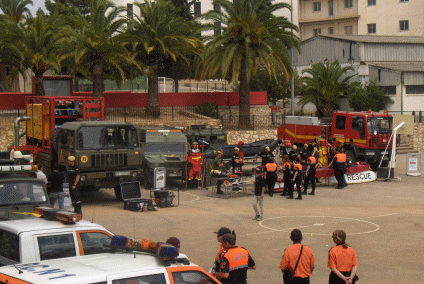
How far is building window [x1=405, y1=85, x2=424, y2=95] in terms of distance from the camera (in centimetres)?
4315

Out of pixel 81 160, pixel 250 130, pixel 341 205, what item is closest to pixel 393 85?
pixel 250 130

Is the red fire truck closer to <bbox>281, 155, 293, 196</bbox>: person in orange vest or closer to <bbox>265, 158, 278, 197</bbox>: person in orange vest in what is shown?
<bbox>281, 155, 293, 196</bbox>: person in orange vest

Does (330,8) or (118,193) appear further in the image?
(330,8)

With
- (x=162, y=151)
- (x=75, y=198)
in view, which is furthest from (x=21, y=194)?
(x=162, y=151)

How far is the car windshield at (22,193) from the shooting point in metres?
10.7

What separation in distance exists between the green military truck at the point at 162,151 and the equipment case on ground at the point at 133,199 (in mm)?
2679

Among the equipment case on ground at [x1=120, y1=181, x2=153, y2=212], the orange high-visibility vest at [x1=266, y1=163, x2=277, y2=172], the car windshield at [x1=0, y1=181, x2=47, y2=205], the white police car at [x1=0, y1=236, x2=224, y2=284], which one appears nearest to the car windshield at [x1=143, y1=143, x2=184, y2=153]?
the equipment case on ground at [x1=120, y1=181, x2=153, y2=212]

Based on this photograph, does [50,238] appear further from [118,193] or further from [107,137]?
[118,193]

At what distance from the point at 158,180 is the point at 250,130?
18546 millimetres

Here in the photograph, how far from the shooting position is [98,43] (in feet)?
101

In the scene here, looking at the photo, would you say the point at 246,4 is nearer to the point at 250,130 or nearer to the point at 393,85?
the point at 250,130

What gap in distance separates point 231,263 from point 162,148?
1479 centimetres

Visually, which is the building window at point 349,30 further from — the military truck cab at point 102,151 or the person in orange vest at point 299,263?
the person in orange vest at point 299,263

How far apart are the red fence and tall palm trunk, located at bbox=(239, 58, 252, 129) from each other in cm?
529
